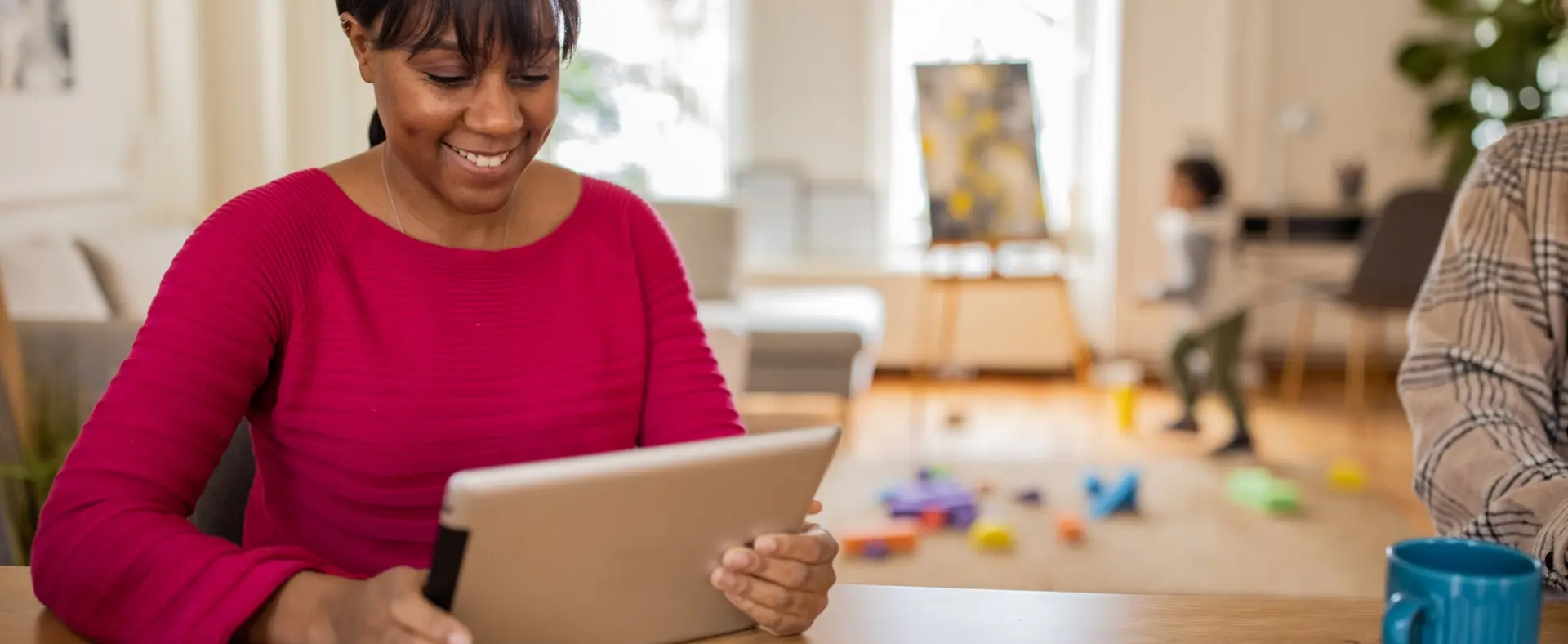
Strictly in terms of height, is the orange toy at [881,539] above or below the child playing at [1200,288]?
below

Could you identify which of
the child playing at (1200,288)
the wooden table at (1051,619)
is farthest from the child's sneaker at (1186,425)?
the wooden table at (1051,619)

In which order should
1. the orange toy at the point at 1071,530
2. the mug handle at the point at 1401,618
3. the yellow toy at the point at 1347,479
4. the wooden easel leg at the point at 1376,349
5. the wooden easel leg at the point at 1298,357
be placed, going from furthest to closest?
the wooden easel leg at the point at 1376,349 → the wooden easel leg at the point at 1298,357 → the yellow toy at the point at 1347,479 → the orange toy at the point at 1071,530 → the mug handle at the point at 1401,618

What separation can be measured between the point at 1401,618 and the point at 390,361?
77cm

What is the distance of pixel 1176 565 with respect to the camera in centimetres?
334

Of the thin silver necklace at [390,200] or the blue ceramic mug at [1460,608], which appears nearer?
the blue ceramic mug at [1460,608]

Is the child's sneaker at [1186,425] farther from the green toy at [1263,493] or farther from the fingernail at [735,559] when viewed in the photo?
the fingernail at [735,559]

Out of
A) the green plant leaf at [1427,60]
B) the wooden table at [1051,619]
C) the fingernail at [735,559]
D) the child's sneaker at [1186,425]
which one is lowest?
the child's sneaker at [1186,425]

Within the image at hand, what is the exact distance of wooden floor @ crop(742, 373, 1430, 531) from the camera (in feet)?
15.0

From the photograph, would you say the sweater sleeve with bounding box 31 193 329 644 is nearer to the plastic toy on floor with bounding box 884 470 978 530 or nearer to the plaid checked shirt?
the plaid checked shirt

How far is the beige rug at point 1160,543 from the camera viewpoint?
10.6 feet

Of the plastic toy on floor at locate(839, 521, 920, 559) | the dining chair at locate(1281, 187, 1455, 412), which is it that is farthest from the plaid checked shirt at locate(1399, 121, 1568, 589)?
the dining chair at locate(1281, 187, 1455, 412)

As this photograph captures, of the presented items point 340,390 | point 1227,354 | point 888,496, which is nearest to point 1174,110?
point 1227,354

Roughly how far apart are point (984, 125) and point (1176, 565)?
1906 millimetres

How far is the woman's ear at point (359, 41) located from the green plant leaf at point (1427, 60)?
521 centimetres
